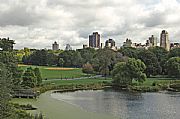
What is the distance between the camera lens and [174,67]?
283 feet

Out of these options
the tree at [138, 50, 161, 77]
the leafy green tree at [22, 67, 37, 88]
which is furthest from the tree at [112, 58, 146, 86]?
the leafy green tree at [22, 67, 37, 88]

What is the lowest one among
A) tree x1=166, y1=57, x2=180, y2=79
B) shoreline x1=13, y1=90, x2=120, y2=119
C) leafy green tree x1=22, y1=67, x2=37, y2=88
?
shoreline x1=13, y1=90, x2=120, y2=119

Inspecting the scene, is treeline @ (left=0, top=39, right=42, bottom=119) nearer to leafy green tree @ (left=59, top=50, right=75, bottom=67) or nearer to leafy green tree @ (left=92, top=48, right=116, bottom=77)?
leafy green tree @ (left=92, top=48, right=116, bottom=77)

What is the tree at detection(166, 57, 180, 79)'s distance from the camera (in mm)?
85500

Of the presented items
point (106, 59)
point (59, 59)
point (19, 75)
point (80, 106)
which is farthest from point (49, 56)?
point (80, 106)

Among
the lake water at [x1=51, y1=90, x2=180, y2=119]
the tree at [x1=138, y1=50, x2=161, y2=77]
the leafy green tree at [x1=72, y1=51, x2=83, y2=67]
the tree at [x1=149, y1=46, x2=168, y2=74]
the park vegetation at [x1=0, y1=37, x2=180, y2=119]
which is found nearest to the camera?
the lake water at [x1=51, y1=90, x2=180, y2=119]

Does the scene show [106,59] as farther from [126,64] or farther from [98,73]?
[126,64]

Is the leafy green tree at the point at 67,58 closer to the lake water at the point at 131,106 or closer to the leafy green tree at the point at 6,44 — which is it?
the leafy green tree at the point at 6,44

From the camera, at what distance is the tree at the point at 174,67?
8550 centimetres

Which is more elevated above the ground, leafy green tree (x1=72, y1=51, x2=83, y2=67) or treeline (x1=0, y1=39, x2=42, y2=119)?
leafy green tree (x1=72, y1=51, x2=83, y2=67)

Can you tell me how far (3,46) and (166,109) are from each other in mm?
35519

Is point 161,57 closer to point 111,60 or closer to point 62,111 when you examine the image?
point 111,60

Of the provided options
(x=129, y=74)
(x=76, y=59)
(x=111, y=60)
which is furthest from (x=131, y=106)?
(x=76, y=59)

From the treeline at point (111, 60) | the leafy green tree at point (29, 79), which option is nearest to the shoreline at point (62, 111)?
the leafy green tree at point (29, 79)
